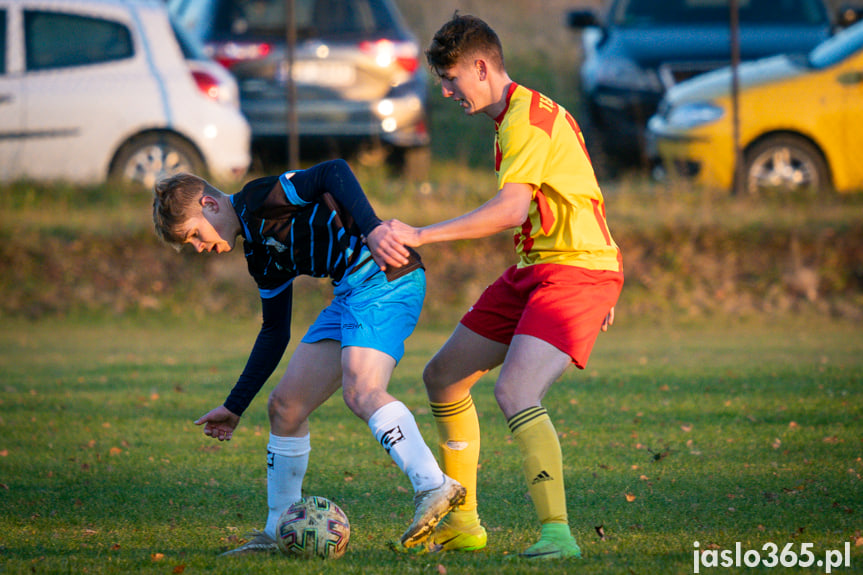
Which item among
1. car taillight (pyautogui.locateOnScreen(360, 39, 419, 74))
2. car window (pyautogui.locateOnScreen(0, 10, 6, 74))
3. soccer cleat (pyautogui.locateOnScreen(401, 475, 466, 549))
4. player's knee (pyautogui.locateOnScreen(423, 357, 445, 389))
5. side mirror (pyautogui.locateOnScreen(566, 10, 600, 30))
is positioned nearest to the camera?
soccer cleat (pyautogui.locateOnScreen(401, 475, 466, 549))

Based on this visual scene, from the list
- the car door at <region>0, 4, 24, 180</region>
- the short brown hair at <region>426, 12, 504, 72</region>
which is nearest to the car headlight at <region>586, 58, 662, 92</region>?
the car door at <region>0, 4, 24, 180</region>

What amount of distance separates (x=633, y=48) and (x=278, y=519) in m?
10.0

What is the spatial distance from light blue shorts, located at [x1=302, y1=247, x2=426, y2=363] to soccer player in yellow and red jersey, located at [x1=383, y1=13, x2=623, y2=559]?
0.99ft

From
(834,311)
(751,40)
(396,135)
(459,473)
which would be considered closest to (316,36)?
(396,135)

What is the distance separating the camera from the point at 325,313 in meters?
4.18

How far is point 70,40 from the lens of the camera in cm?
1118

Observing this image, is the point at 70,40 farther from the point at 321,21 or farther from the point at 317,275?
A: the point at 317,275

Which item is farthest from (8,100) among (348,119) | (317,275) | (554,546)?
(554,546)

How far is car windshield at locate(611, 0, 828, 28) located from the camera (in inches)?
517

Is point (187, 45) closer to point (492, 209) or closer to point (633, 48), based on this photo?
point (633, 48)

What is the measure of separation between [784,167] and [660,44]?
2.56m

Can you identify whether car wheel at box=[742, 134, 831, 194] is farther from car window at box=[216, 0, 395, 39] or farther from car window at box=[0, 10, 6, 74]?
car window at box=[0, 10, 6, 74]

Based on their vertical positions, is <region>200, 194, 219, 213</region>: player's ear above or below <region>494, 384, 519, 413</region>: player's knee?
above

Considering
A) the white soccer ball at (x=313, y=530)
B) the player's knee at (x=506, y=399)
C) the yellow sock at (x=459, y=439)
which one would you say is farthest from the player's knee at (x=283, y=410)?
the player's knee at (x=506, y=399)
